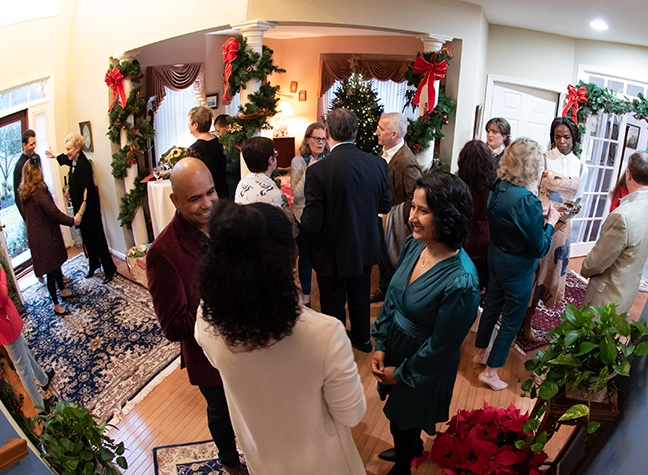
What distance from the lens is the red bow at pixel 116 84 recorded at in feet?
7.34

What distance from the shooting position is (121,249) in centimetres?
250

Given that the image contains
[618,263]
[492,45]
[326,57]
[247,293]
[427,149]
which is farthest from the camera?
[326,57]

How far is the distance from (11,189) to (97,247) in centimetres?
67

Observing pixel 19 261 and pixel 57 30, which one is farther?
pixel 19 261

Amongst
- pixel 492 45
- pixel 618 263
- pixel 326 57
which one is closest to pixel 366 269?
pixel 618 263

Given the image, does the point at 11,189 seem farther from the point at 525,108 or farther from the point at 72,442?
the point at 525,108

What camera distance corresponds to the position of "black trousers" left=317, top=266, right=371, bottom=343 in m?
2.99

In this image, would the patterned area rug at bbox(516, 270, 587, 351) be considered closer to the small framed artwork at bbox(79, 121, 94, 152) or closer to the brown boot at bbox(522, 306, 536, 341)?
the brown boot at bbox(522, 306, 536, 341)

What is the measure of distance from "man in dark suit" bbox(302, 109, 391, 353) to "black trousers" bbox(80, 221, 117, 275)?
43.8 inches

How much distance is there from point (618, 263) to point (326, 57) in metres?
6.15

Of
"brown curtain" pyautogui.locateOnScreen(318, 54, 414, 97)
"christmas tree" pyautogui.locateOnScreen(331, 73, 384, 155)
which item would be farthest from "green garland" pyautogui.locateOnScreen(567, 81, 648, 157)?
"brown curtain" pyautogui.locateOnScreen(318, 54, 414, 97)

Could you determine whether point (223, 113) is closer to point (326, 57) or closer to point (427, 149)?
point (427, 149)

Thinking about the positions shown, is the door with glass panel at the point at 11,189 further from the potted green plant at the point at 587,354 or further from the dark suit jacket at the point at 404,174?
the dark suit jacket at the point at 404,174

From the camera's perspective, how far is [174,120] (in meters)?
3.46
